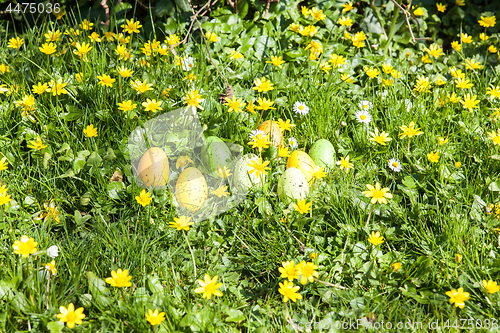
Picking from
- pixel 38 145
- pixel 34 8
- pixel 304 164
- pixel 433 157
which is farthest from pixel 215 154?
pixel 34 8

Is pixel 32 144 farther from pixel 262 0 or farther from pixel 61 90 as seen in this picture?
pixel 262 0

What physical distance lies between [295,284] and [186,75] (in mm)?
1536

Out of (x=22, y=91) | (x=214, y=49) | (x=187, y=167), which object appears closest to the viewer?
(x=187, y=167)

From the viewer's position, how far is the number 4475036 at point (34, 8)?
3.00 metres

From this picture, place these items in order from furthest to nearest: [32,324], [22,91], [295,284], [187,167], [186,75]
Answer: [186,75], [22,91], [187,167], [295,284], [32,324]

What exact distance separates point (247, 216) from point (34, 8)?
249cm

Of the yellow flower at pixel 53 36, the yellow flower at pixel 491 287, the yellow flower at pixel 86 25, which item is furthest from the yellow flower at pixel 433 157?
the yellow flower at pixel 53 36

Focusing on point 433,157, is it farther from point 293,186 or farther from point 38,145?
point 38,145

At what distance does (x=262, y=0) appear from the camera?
3.02m

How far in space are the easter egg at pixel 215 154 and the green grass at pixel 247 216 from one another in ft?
0.51

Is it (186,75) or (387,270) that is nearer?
(387,270)

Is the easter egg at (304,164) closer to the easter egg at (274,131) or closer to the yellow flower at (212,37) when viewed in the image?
the easter egg at (274,131)

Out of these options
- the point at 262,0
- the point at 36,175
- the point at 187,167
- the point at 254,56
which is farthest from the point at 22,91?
the point at 262,0

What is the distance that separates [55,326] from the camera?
1.44 m
